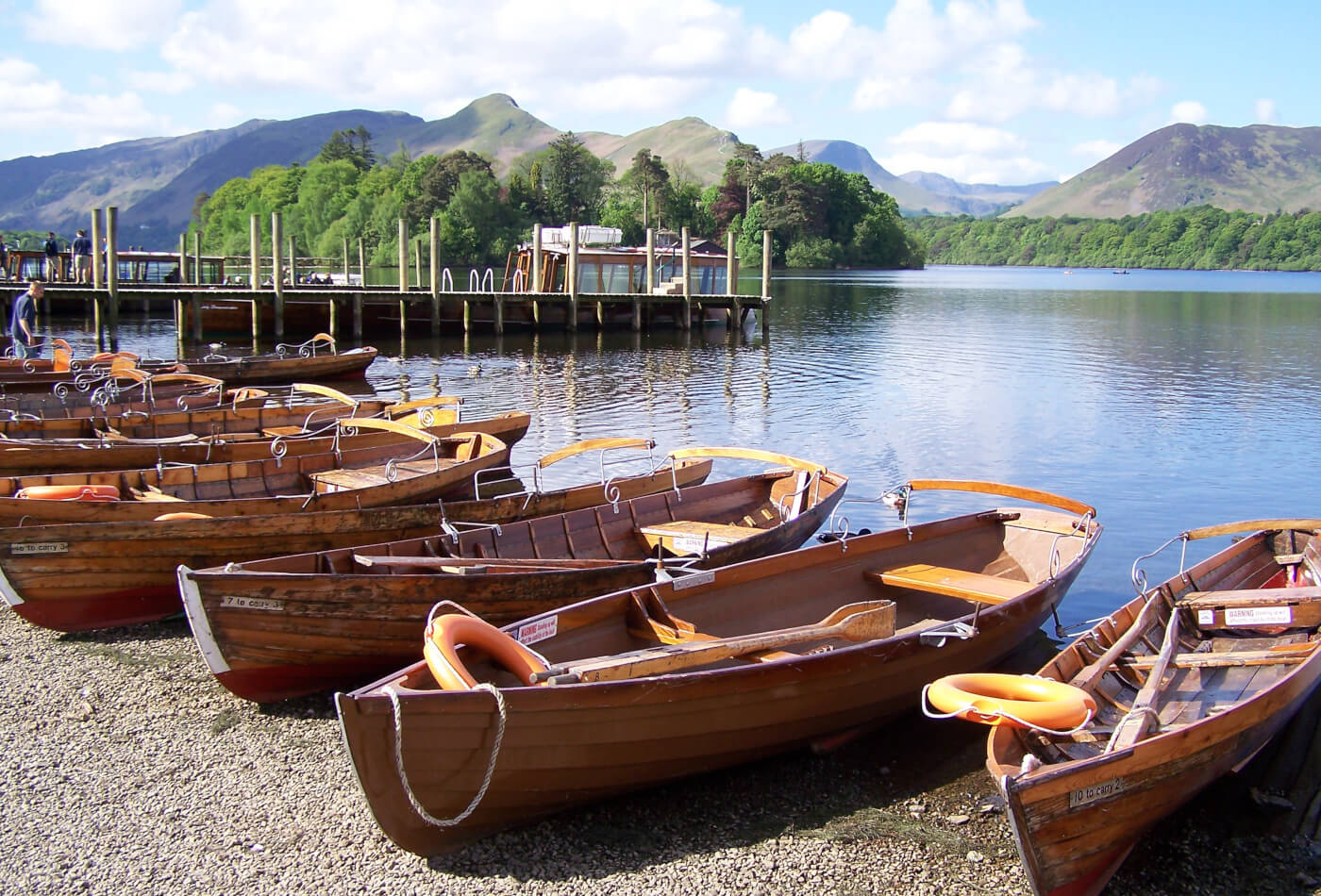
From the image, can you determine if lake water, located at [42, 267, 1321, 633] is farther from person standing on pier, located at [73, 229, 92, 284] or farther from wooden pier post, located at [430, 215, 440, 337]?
person standing on pier, located at [73, 229, 92, 284]

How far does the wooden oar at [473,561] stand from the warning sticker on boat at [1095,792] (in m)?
4.63

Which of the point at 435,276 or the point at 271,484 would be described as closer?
the point at 271,484

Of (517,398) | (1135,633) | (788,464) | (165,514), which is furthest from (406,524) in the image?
(517,398)

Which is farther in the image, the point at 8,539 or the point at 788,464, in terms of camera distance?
the point at 788,464

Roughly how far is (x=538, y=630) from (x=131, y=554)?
175 inches

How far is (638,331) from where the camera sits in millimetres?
43219

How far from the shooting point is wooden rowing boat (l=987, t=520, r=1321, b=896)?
5750mm

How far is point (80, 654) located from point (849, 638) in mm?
6790

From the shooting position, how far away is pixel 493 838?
21.8ft

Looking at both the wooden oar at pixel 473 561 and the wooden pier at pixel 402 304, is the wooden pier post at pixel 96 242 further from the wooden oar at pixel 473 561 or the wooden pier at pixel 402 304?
the wooden oar at pixel 473 561

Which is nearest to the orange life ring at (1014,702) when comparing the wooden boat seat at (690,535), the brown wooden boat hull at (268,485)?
the wooden boat seat at (690,535)

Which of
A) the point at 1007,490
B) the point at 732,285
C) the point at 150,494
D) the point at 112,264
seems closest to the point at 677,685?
the point at 1007,490

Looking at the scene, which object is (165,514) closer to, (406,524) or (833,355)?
(406,524)

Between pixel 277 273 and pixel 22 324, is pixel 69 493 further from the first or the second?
pixel 277 273
